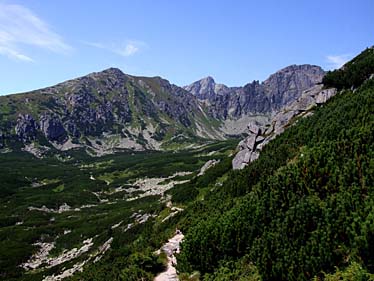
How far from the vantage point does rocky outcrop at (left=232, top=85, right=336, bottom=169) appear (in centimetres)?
5972

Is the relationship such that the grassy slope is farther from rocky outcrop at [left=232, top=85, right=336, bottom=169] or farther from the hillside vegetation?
rocky outcrop at [left=232, top=85, right=336, bottom=169]

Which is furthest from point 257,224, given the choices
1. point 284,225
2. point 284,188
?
point 284,225

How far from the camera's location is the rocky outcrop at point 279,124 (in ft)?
196

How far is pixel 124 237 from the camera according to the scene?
66.5 metres

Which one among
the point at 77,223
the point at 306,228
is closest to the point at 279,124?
the point at 306,228

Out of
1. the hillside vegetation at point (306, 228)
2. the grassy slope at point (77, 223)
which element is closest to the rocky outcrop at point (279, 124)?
the grassy slope at point (77, 223)

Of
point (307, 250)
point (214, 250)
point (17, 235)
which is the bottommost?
point (17, 235)

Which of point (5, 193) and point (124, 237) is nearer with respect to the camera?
point (124, 237)

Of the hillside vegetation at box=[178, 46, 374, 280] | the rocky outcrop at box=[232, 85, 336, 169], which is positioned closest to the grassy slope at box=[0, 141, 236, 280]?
the hillside vegetation at box=[178, 46, 374, 280]

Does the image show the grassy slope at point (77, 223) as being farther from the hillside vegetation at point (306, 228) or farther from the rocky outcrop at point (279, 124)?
the rocky outcrop at point (279, 124)

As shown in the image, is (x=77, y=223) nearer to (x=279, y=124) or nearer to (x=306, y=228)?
(x=279, y=124)

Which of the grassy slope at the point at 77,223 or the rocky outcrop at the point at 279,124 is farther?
the rocky outcrop at the point at 279,124

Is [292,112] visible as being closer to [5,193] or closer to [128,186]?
[128,186]

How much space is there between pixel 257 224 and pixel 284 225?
4.08m
